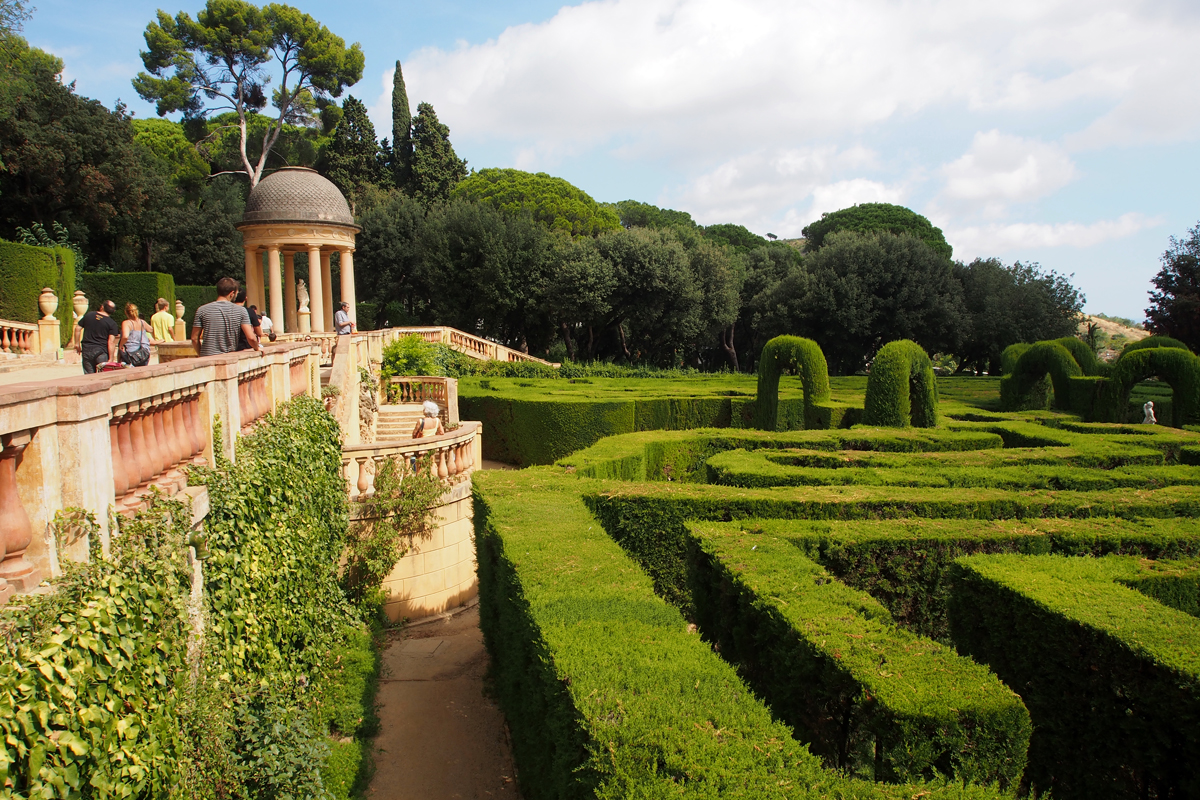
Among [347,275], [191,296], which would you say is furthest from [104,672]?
[191,296]

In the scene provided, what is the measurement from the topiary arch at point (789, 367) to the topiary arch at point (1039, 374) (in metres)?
6.91

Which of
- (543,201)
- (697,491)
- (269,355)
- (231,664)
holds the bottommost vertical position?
(231,664)

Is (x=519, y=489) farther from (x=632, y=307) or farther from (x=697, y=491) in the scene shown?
(x=632, y=307)

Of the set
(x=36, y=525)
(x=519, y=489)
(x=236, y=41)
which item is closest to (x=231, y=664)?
(x=36, y=525)

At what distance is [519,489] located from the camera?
9469mm

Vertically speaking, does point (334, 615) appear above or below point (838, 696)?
below

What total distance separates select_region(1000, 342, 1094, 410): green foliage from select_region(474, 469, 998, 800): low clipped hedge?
1658 cm

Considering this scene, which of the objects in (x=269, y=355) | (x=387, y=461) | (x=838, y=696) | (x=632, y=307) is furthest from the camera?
(x=632, y=307)

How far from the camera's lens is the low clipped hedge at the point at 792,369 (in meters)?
16.6

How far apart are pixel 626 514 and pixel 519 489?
1.57 metres

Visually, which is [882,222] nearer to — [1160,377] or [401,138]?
[401,138]

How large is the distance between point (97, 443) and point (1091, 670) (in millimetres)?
6659

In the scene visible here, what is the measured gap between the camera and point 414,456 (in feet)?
37.8

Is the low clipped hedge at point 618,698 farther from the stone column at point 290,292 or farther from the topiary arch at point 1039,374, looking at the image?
the stone column at point 290,292
